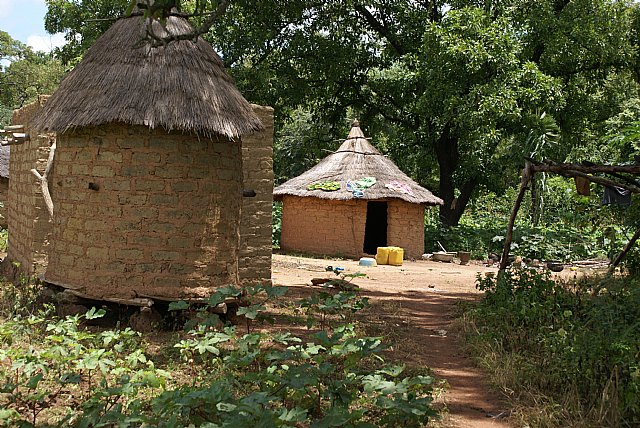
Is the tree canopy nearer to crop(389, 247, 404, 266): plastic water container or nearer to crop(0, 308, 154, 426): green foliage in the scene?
crop(389, 247, 404, 266): plastic water container

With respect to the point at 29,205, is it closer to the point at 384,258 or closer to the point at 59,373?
the point at 59,373

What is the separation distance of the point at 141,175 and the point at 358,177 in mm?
11652

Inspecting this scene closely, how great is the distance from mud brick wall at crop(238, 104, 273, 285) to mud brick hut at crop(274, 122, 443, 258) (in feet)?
27.2

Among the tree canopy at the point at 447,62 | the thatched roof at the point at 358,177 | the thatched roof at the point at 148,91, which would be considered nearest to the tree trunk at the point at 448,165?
the tree canopy at the point at 447,62

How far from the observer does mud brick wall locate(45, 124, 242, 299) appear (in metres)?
6.88

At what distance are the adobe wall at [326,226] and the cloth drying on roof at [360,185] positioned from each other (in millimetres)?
269

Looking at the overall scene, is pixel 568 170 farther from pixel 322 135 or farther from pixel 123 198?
pixel 322 135

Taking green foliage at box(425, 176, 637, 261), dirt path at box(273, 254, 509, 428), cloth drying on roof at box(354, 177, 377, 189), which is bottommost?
dirt path at box(273, 254, 509, 428)

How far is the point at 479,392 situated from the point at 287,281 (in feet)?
21.3

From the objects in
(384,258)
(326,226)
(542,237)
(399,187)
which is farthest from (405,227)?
(542,237)

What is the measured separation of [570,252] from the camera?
18859 mm

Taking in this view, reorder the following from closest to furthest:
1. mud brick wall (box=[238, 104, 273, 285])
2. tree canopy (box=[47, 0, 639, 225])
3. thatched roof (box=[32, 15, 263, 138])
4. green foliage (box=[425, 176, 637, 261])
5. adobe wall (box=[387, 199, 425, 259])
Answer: thatched roof (box=[32, 15, 263, 138]) < mud brick wall (box=[238, 104, 273, 285]) < tree canopy (box=[47, 0, 639, 225]) < adobe wall (box=[387, 199, 425, 259]) < green foliage (box=[425, 176, 637, 261])

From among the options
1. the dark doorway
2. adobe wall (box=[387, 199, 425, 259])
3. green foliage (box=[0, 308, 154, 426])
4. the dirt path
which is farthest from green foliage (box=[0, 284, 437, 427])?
the dark doorway

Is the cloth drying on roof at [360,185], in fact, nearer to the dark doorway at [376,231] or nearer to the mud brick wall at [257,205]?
the dark doorway at [376,231]
